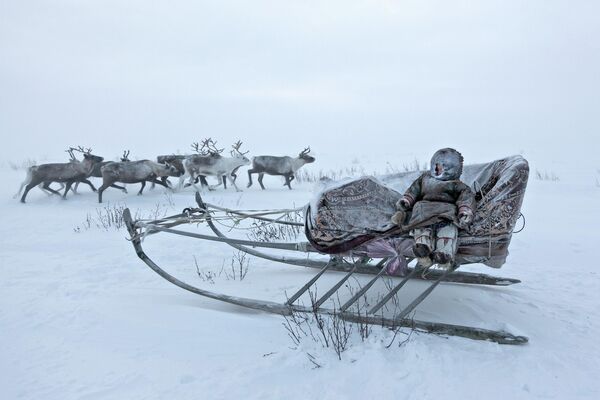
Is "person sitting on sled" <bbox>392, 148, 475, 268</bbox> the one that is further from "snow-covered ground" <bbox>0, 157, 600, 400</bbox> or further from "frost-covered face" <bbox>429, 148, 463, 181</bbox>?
"snow-covered ground" <bbox>0, 157, 600, 400</bbox>

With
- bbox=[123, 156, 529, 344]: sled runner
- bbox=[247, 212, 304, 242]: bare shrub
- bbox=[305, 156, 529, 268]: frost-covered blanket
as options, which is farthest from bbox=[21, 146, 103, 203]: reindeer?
bbox=[305, 156, 529, 268]: frost-covered blanket

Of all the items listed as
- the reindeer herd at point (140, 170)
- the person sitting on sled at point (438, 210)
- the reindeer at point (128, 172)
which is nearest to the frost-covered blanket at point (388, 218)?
the person sitting on sled at point (438, 210)

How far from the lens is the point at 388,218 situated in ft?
13.3

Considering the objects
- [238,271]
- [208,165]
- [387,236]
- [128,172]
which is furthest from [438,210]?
[208,165]

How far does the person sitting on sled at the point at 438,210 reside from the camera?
11.4ft

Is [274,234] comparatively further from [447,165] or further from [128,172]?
[128,172]

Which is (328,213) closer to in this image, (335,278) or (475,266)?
(335,278)

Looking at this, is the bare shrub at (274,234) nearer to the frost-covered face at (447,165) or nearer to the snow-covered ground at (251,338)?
the snow-covered ground at (251,338)

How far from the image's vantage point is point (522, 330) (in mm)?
3723

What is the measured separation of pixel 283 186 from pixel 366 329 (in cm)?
1199

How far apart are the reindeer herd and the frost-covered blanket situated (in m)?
9.67

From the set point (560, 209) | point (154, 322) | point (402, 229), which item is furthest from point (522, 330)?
point (560, 209)

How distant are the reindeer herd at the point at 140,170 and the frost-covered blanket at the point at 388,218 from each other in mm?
9669

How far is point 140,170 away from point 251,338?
10149 mm
